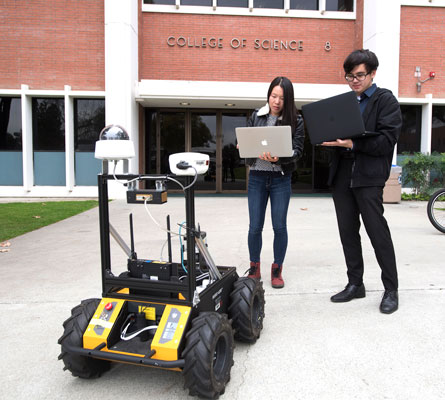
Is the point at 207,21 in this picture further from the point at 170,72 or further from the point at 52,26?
the point at 52,26

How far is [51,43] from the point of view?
11.9 m

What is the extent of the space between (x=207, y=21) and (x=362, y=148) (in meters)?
11.4

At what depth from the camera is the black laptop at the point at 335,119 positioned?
277 centimetres

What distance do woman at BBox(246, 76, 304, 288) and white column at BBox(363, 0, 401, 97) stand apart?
994cm

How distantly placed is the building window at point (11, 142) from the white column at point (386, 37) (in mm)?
11311

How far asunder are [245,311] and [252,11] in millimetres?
12564

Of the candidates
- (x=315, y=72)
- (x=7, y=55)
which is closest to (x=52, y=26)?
(x=7, y=55)

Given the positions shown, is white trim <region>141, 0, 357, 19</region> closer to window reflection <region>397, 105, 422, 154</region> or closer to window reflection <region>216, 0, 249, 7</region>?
window reflection <region>216, 0, 249, 7</region>

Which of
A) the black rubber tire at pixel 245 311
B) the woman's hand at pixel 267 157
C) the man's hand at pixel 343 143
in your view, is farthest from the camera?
the woman's hand at pixel 267 157

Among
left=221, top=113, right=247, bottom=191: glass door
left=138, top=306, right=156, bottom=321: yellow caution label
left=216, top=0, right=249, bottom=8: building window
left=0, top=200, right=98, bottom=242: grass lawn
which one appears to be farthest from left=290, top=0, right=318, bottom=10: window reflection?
left=138, top=306, right=156, bottom=321: yellow caution label

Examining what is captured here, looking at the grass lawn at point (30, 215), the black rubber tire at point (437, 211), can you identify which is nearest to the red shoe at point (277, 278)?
the black rubber tire at point (437, 211)

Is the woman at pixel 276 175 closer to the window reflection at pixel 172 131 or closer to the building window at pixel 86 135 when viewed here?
the building window at pixel 86 135

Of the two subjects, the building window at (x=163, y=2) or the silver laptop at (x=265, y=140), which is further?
the building window at (x=163, y=2)

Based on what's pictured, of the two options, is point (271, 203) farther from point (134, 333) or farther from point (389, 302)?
point (134, 333)
